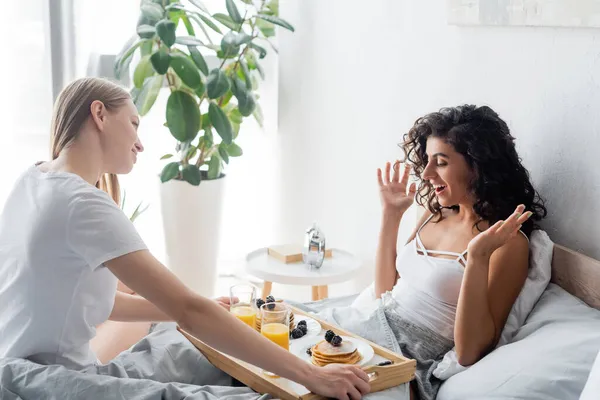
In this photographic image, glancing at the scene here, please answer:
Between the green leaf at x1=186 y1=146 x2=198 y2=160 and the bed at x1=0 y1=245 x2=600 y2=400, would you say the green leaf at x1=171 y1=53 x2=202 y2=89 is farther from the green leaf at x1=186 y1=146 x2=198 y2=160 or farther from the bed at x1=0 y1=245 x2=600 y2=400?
the bed at x1=0 y1=245 x2=600 y2=400

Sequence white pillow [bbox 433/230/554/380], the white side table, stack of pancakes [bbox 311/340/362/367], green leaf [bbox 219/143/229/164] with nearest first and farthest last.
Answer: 1. stack of pancakes [bbox 311/340/362/367]
2. white pillow [bbox 433/230/554/380]
3. the white side table
4. green leaf [bbox 219/143/229/164]

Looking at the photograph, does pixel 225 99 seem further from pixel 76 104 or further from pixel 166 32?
pixel 76 104

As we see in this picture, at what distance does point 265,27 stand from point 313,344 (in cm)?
195

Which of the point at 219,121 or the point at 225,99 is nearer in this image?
the point at 219,121

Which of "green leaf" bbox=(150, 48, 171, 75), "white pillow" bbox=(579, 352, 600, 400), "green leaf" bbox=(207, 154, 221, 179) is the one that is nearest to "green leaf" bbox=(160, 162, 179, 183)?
"green leaf" bbox=(207, 154, 221, 179)

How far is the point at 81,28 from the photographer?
3447 millimetres

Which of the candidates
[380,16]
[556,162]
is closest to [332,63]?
[380,16]

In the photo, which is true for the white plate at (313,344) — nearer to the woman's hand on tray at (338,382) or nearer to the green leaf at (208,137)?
the woman's hand on tray at (338,382)

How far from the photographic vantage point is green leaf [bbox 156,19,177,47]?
9.99 feet

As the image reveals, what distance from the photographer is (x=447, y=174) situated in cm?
204

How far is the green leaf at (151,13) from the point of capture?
313cm

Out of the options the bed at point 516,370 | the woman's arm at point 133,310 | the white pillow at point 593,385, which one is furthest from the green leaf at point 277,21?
the white pillow at point 593,385

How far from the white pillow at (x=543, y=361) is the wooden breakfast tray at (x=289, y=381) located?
139mm

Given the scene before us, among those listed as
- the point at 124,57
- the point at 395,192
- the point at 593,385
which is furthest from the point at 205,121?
the point at 593,385
